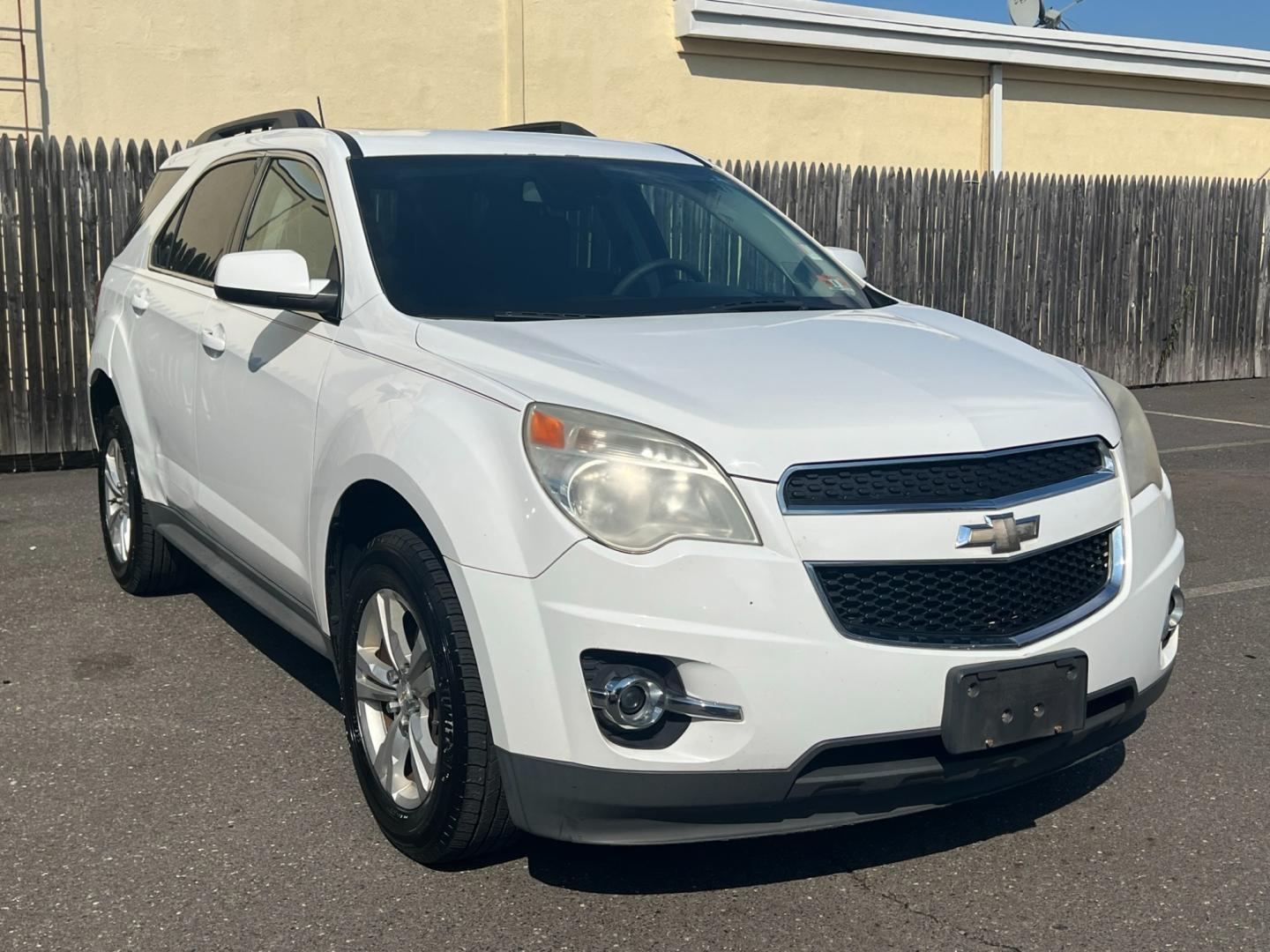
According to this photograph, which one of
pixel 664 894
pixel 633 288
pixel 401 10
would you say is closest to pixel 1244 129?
pixel 401 10

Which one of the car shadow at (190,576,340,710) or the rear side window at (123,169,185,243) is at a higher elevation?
the rear side window at (123,169,185,243)

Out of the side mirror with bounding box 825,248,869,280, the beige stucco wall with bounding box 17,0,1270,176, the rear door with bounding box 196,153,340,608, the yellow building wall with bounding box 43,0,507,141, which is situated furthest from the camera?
the beige stucco wall with bounding box 17,0,1270,176

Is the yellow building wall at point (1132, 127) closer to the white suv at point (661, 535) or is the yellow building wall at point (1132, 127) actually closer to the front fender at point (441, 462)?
the white suv at point (661, 535)

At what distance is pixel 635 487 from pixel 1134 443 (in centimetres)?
143

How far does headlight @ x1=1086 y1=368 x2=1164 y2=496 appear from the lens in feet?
11.4

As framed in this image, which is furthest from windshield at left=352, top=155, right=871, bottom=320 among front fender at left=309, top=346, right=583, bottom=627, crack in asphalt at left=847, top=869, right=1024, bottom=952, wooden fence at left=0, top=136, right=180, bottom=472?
wooden fence at left=0, top=136, right=180, bottom=472

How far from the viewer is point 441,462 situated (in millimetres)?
3184

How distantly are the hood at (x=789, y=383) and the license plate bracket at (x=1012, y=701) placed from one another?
0.49 metres

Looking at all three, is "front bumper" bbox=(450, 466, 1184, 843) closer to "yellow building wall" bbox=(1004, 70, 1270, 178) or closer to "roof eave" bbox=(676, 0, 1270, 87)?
"roof eave" bbox=(676, 0, 1270, 87)

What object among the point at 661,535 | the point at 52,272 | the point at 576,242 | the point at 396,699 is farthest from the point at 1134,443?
the point at 52,272

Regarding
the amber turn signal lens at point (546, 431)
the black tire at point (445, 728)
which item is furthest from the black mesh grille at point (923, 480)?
the black tire at point (445, 728)

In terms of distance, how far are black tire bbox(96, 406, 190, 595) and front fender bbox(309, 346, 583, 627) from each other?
208 centimetres

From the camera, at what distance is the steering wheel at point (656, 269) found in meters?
4.26

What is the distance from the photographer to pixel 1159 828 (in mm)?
3689
